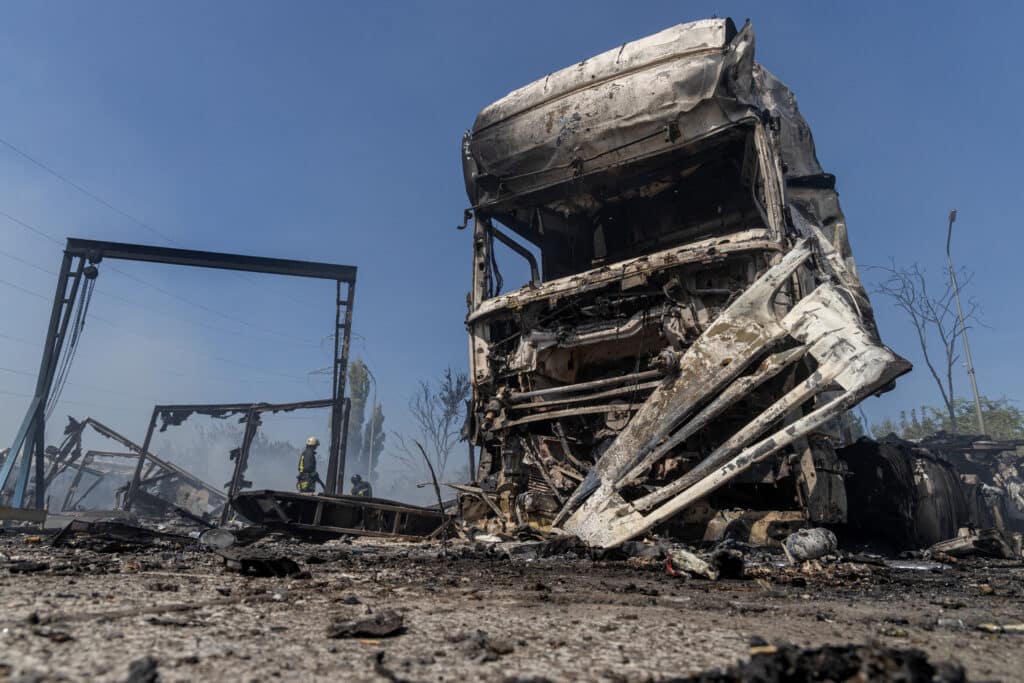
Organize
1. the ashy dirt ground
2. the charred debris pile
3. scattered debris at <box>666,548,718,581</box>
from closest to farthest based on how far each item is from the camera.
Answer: the ashy dirt ground < scattered debris at <box>666,548,718,581</box> < the charred debris pile

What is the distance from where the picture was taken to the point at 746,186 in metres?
7.34

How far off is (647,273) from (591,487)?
7.59 ft

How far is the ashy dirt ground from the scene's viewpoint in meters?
1.38

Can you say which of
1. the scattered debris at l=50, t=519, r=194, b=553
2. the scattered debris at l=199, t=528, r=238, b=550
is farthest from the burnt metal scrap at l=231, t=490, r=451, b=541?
the scattered debris at l=199, t=528, r=238, b=550

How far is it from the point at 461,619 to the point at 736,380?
12.4ft

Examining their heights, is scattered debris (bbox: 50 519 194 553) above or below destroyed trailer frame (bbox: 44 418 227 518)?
below

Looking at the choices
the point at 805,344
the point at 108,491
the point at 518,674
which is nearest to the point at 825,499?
the point at 805,344

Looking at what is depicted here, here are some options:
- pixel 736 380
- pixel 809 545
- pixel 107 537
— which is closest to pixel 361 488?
pixel 107 537

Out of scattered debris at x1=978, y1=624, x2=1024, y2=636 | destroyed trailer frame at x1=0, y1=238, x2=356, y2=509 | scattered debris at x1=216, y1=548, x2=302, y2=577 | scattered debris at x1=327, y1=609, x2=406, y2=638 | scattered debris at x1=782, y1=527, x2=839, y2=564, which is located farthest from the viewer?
destroyed trailer frame at x1=0, y1=238, x2=356, y2=509

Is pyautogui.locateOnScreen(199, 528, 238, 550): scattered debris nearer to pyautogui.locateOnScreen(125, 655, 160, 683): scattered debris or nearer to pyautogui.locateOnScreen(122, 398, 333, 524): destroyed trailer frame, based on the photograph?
pyautogui.locateOnScreen(125, 655, 160, 683): scattered debris

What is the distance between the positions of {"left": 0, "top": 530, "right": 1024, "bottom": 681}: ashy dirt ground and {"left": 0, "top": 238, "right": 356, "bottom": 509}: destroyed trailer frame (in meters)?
9.30

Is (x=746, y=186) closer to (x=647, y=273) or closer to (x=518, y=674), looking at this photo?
(x=647, y=273)

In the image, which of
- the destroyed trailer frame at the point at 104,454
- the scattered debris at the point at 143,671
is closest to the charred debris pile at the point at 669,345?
the scattered debris at the point at 143,671

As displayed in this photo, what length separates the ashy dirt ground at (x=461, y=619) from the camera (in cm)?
138
